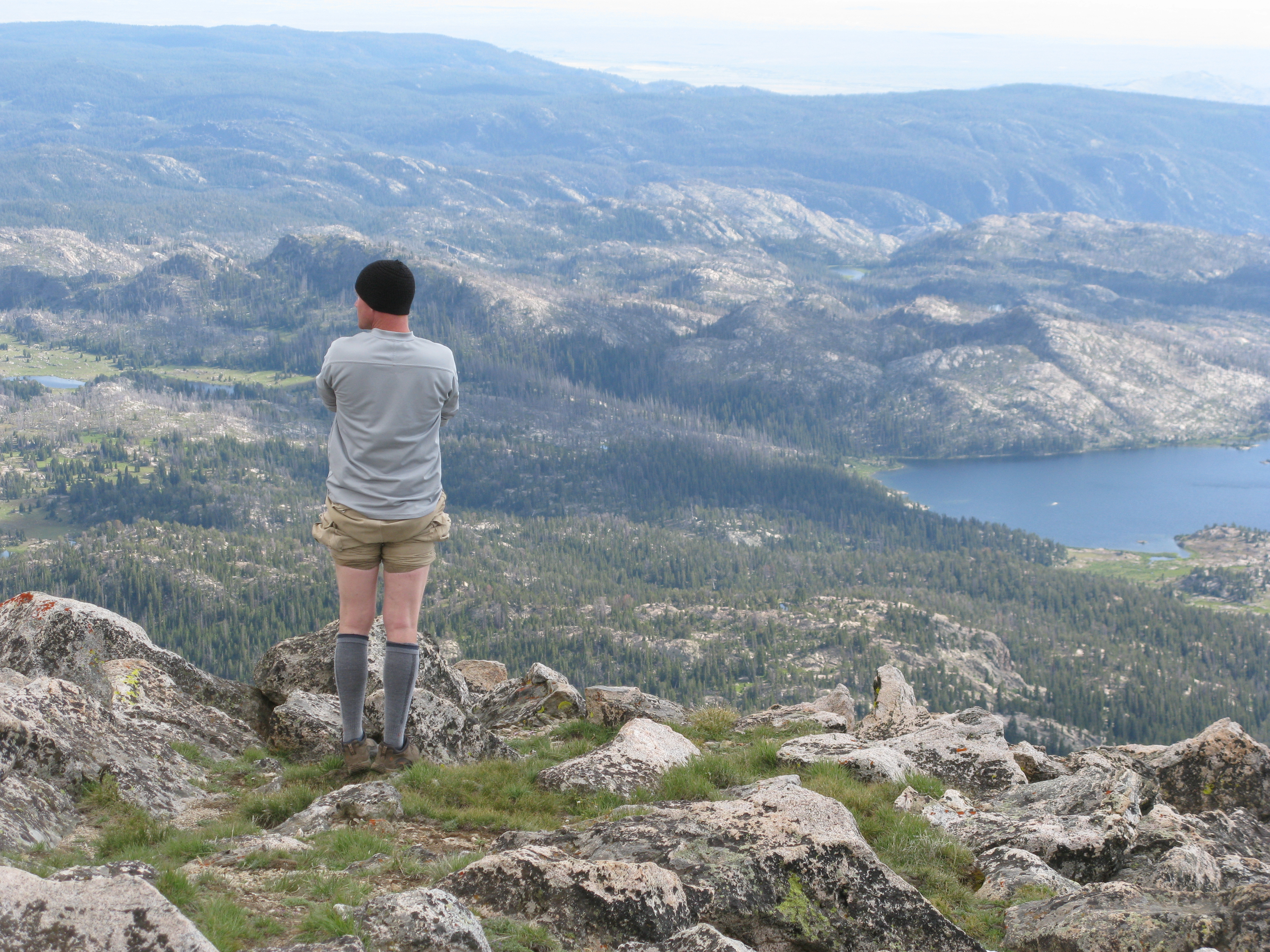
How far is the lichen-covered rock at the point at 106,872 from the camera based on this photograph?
30.8ft

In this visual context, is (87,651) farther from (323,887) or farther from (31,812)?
(323,887)

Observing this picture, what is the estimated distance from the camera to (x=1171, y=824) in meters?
17.0

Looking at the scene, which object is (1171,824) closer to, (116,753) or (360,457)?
(360,457)

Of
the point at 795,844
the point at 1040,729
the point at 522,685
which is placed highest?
the point at 795,844

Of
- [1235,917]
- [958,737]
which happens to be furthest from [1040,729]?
[1235,917]

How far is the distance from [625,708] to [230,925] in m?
15.7

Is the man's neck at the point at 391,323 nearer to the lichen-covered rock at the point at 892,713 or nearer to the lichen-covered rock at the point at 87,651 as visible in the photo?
the lichen-covered rock at the point at 87,651

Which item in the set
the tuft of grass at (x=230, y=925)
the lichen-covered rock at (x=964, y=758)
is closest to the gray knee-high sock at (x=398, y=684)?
the tuft of grass at (x=230, y=925)

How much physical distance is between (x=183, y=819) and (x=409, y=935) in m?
6.51

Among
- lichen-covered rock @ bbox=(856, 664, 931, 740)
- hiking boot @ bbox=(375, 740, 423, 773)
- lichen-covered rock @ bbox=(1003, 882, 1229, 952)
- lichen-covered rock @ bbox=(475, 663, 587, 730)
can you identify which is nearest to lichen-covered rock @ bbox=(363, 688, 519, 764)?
hiking boot @ bbox=(375, 740, 423, 773)

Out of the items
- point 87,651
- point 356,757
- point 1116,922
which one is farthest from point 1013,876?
point 87,651

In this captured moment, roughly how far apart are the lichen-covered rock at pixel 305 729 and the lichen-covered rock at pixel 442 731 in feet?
1.39

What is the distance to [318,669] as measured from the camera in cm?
2295

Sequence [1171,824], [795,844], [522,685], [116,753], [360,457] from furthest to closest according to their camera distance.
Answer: [522,685]
[1171,824]
[116,753]
[360,457]
[795,844]
